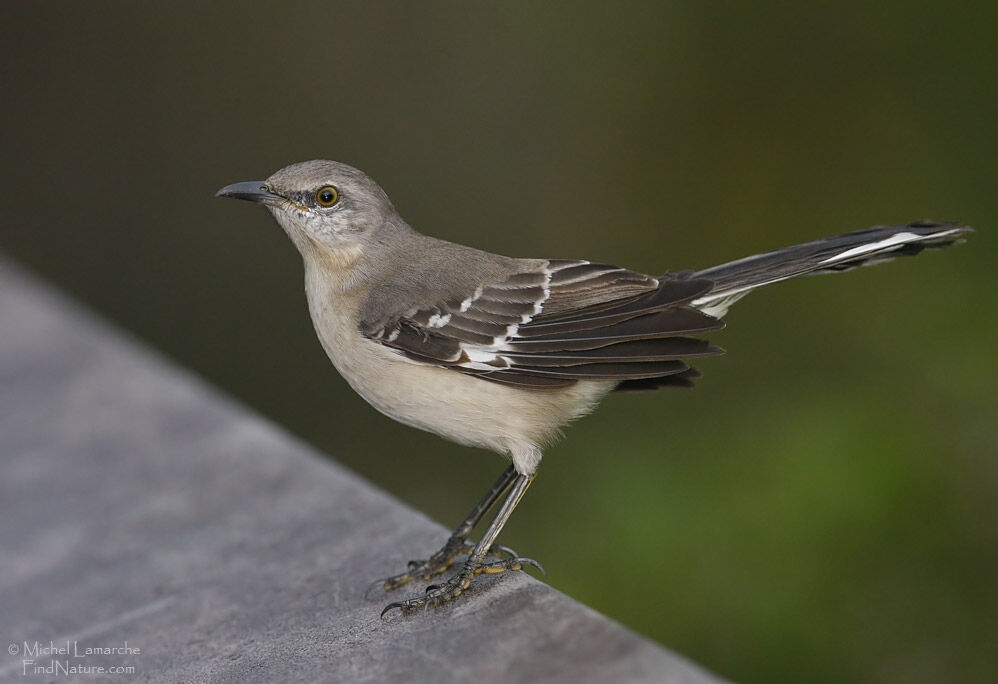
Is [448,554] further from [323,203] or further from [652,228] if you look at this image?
[652,228]

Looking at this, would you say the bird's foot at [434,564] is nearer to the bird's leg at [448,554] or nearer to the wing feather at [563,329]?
the bird's leg at [448,554]

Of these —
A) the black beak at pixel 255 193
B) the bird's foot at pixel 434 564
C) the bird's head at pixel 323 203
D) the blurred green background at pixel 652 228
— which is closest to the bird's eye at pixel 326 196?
the bird's head at pixel 323 203

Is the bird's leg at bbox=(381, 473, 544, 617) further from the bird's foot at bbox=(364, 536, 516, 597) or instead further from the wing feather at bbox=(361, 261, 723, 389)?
the wing feather at bbox=(361, 261, 723, 389)

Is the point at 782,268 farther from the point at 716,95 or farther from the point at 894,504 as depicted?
the point at 716,95

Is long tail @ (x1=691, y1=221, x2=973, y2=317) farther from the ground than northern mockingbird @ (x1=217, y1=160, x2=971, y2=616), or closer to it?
farther from the ground

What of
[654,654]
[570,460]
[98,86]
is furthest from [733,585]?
[98,86]

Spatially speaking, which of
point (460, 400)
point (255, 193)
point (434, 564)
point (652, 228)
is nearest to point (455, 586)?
point (434, 564)

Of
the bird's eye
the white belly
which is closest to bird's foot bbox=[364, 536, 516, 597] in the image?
the white belly
